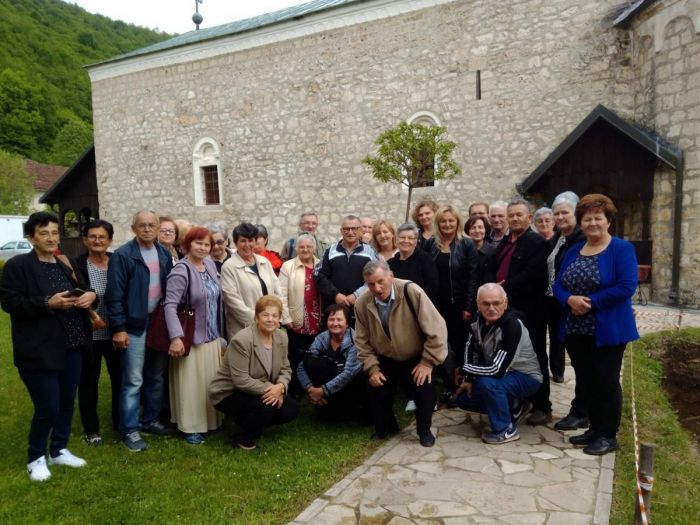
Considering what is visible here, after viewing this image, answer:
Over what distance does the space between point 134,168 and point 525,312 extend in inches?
615

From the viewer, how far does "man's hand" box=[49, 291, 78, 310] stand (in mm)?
3284

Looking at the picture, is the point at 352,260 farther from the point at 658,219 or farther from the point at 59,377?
the point at 658,219

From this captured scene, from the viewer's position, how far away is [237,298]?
4.33 meters

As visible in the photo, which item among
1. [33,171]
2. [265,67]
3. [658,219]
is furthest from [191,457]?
[33,171]

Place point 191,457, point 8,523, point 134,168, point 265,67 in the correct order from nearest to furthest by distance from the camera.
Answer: point 8,523 → point 191,457 → point 265,67 → point 134,168

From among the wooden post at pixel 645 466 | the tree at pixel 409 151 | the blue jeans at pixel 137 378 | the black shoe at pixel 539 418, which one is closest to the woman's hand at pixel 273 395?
the blue jeans at pixel 137 378

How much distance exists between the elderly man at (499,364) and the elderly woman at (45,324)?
293cm

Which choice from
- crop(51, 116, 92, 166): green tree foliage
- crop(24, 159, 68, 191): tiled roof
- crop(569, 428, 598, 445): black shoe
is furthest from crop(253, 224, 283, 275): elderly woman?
crop(51, 116, 92, 166): green tree foliage

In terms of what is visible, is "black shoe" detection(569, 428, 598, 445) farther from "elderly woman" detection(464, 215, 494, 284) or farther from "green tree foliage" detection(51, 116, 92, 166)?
"green tree foliage" detection(51, 116, 92, 166)

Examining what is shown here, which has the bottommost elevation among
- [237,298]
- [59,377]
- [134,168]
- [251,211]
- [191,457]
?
[191,457]

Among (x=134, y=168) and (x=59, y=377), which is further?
(x=134, y=168)

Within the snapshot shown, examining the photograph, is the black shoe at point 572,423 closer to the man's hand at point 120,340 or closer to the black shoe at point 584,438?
the black shoe at point 584,438

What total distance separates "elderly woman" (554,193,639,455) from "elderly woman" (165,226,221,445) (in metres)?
2.79

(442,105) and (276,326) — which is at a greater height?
(442,105)
